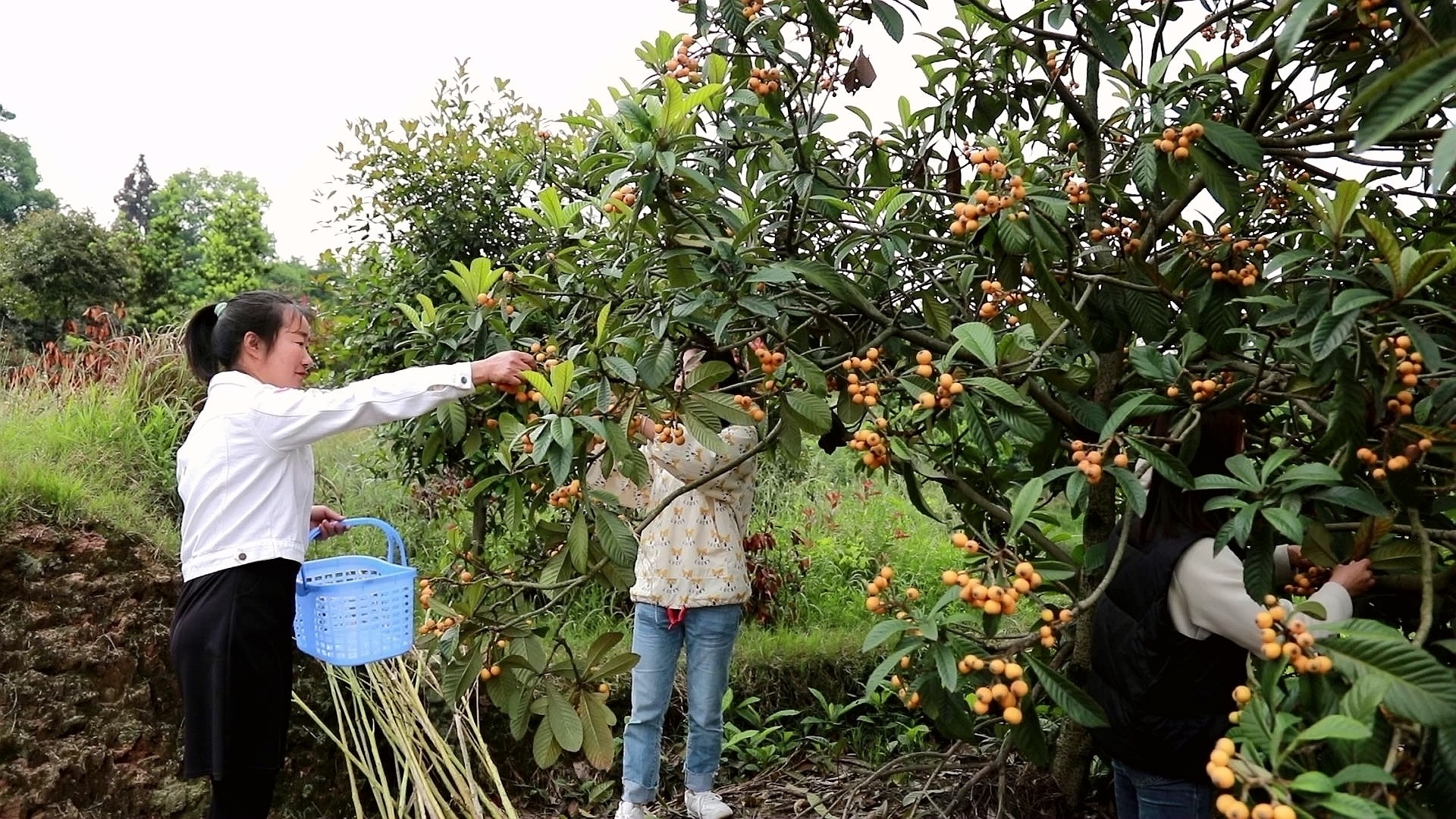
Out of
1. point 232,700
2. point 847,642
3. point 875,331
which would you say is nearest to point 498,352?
point 875,331

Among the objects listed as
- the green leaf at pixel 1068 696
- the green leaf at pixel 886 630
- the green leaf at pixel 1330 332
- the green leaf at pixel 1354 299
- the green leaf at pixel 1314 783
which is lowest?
the green leaf at pixel 1068 696

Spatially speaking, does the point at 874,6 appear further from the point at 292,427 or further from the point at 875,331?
the point at 292,427

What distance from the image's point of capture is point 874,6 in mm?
1867

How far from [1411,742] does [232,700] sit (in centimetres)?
216

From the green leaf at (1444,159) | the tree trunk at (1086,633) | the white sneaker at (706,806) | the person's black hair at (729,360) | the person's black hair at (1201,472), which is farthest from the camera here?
the white sneaker at (706,806)

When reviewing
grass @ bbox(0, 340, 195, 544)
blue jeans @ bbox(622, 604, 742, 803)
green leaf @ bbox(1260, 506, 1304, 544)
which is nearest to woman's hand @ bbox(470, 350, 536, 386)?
blue jeans @ bbox(622, 604, 742, 803)

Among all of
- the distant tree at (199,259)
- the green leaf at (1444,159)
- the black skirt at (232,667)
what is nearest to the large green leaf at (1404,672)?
the green leaf at (1444,159)

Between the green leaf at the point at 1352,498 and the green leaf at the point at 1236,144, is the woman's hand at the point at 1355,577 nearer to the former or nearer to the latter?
the green leaf at the point at 1352,498

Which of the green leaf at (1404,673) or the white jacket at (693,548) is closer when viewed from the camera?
the green leaf at (1404,673)

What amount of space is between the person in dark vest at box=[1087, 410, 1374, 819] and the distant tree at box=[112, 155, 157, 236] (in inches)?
1092

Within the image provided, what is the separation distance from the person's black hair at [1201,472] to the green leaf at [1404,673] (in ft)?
1.99

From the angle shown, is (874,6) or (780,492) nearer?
(874,6)

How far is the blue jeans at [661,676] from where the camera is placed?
291 cm

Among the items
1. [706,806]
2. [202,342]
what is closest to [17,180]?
[202,342]
